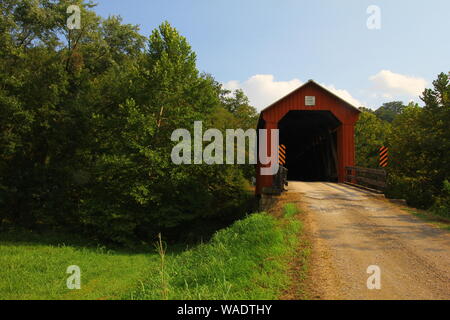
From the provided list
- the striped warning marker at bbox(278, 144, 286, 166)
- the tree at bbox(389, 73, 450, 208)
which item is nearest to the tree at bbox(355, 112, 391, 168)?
the tree at bbox(389, 73, 450, 208)

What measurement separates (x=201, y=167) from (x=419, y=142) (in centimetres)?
1347

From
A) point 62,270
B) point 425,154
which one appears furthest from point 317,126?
point 62,270

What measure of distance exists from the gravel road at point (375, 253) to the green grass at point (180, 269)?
0.58 meters

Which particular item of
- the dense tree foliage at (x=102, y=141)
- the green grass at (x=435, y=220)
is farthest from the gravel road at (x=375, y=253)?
the dense tree foliage at (x=102, y=141)

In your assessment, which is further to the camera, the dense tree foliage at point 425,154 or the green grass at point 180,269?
the dense tree foliage at point 425,154

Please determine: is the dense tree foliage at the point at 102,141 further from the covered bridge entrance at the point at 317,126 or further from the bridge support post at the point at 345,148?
the bridge support post at the point at 345,148

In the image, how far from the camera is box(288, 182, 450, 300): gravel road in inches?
168

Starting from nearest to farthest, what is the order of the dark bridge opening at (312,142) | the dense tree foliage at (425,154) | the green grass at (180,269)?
the green grass at (180,269)
the dense tree foliage at (425,154)
the dark bridge opening at (312,142)

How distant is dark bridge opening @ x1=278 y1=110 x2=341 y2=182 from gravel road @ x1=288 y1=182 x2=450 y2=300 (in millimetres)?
9244

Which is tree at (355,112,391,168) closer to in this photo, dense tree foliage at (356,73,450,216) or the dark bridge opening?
the dark bridge opening

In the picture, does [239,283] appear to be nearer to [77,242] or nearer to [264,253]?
[264,253]

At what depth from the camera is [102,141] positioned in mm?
18344

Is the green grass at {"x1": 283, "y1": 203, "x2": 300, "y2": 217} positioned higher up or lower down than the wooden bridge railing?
lower down

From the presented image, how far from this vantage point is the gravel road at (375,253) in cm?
427
